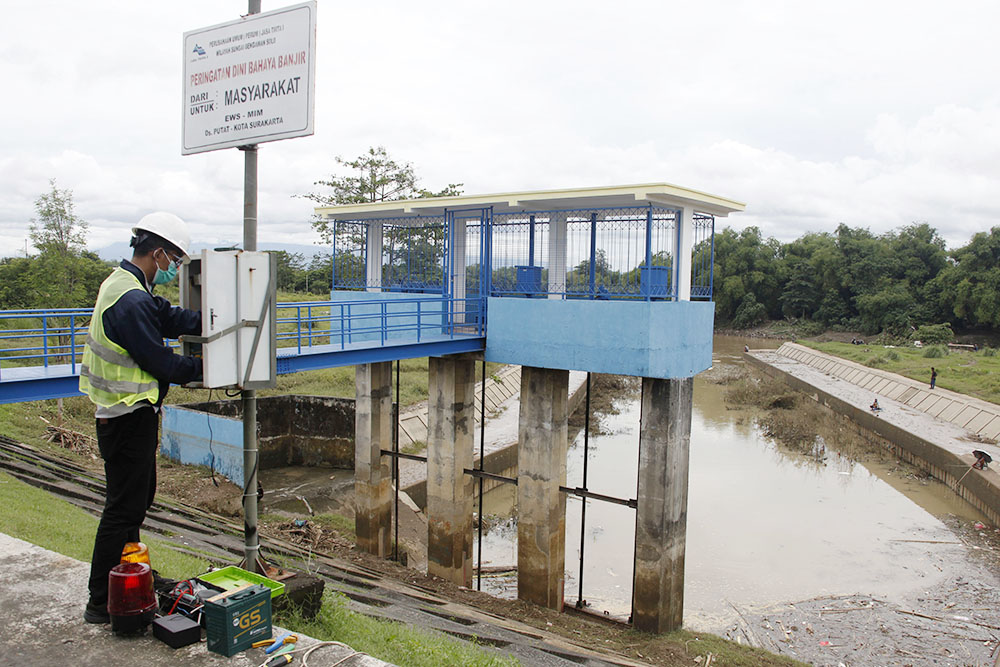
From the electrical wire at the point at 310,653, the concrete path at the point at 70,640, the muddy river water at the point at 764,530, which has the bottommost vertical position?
the muddy river water at the point at 764,530

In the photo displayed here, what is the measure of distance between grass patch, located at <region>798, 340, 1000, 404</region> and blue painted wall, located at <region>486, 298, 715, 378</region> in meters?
24.3

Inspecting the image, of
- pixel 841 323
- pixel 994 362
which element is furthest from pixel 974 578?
pixel 841 323

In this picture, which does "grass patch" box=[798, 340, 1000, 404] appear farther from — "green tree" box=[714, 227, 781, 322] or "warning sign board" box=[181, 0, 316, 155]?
"warning sign board" box=[181, 0, 316, 155]

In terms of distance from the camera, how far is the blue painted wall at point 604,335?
10.8 metres

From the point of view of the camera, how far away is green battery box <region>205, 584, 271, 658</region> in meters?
3.79

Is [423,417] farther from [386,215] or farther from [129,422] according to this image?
[129,422]

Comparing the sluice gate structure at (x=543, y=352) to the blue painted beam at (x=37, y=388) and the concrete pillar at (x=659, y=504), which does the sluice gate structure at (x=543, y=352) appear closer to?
the concrete pillar at (x=659, y=504)

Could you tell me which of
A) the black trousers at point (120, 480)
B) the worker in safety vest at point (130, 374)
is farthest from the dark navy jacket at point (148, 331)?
the black trousers at point (120, 480)

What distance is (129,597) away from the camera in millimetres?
3889

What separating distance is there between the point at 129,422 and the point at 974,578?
18.2m

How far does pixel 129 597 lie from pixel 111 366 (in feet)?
4.37

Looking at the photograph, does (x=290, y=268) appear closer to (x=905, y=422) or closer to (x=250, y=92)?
(x=905, y=422)

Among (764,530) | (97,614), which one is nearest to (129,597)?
(97,614)

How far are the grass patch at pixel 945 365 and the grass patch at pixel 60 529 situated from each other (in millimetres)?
31675
